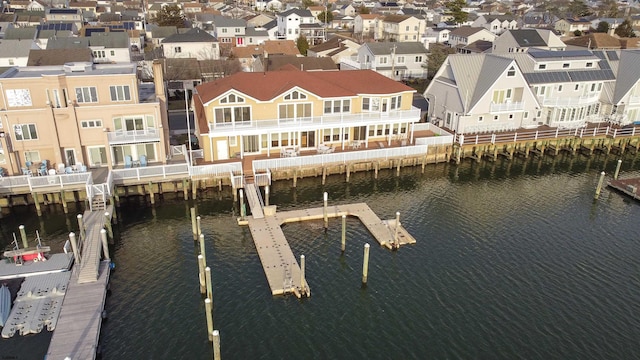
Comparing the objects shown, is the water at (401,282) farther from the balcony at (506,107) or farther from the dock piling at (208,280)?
the balcony at (506,107)

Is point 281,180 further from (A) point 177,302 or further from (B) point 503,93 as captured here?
(B) point 503,93

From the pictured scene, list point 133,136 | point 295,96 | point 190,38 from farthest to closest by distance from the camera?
point 190,38, point 295,96, point 133,136

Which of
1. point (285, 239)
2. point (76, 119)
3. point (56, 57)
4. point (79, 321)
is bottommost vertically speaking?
point (79, 321)

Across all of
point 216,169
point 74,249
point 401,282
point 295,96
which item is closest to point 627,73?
point 295,96

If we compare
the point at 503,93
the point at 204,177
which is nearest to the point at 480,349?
the point at 204,177

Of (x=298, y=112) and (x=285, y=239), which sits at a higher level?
(x=298, y=112)

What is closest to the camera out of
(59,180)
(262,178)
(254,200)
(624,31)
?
(59,180)

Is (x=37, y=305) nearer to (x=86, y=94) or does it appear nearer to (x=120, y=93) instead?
(x=86, y=94)

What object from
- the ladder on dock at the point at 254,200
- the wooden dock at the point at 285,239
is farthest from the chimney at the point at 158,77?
the wooden dock at the point at 285,239

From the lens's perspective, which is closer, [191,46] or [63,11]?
[191,46]
